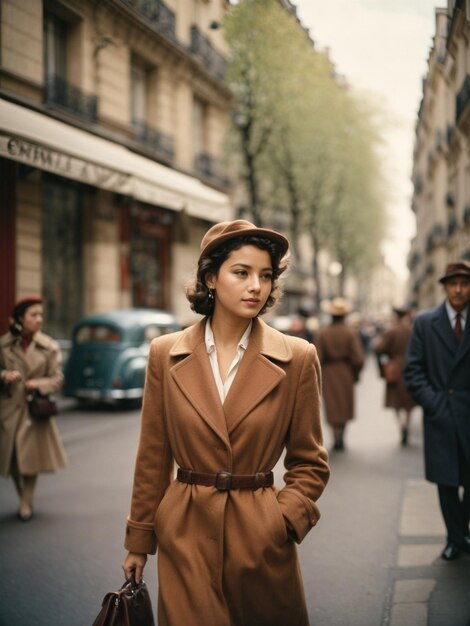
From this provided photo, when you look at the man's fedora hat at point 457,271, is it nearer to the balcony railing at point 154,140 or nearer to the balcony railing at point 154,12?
the balcony railing at point 154,12

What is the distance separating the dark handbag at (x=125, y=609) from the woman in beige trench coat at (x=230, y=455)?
6cm

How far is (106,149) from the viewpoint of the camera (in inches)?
523

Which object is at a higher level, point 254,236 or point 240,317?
point 254,236

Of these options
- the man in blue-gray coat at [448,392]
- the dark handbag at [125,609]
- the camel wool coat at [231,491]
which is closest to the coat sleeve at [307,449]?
the camel wool coat at [231,491]

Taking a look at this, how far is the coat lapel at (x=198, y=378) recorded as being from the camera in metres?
2.25

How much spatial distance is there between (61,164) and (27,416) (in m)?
6.34

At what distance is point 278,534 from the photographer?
2232mm

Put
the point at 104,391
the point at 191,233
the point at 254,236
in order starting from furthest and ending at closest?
the point at 191,233 → the point at 104,391 → the point at 254,236

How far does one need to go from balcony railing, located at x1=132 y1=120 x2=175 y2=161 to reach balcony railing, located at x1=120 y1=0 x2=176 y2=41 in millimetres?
11055

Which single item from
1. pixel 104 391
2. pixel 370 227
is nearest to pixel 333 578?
pixel 104 391

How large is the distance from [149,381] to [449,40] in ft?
9.33

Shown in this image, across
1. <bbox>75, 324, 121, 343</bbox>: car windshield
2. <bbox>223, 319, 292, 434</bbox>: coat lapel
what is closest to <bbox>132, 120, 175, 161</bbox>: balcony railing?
<bbox>75, 324, 121, 343</bbox>: car windshield

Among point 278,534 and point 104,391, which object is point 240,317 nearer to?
point 278,534

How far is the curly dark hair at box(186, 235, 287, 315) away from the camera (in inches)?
94.5
